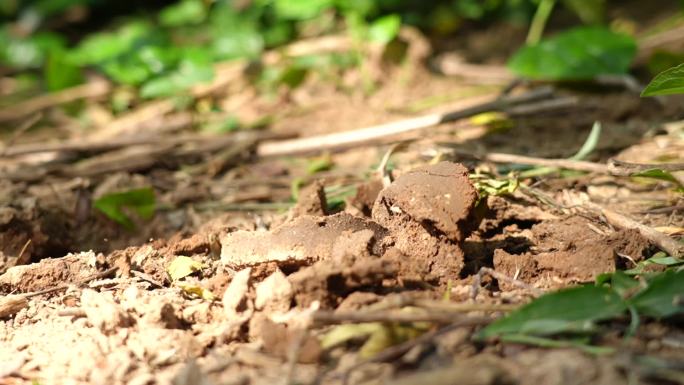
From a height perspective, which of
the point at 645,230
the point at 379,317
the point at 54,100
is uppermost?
the point at 54,100

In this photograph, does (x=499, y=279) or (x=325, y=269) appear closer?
(x=325, y=269)

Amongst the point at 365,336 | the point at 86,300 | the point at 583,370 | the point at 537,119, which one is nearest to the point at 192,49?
the point at 537,119

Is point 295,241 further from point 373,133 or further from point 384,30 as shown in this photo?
point 384,30

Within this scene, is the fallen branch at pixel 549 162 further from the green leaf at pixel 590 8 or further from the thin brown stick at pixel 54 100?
the thin brown stick at pixel 54 100

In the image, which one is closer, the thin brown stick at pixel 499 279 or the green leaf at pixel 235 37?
the thin brown stick at pixel 499 279

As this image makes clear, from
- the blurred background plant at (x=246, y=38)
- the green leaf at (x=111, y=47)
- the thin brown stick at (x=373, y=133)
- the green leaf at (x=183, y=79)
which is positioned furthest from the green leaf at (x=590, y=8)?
the green leaf at (x=111, y=47)

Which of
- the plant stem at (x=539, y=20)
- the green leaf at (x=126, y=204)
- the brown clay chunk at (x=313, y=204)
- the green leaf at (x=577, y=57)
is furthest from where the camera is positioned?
the plant stem at (x=539, y=20)

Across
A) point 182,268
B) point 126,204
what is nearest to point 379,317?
point 182,268
